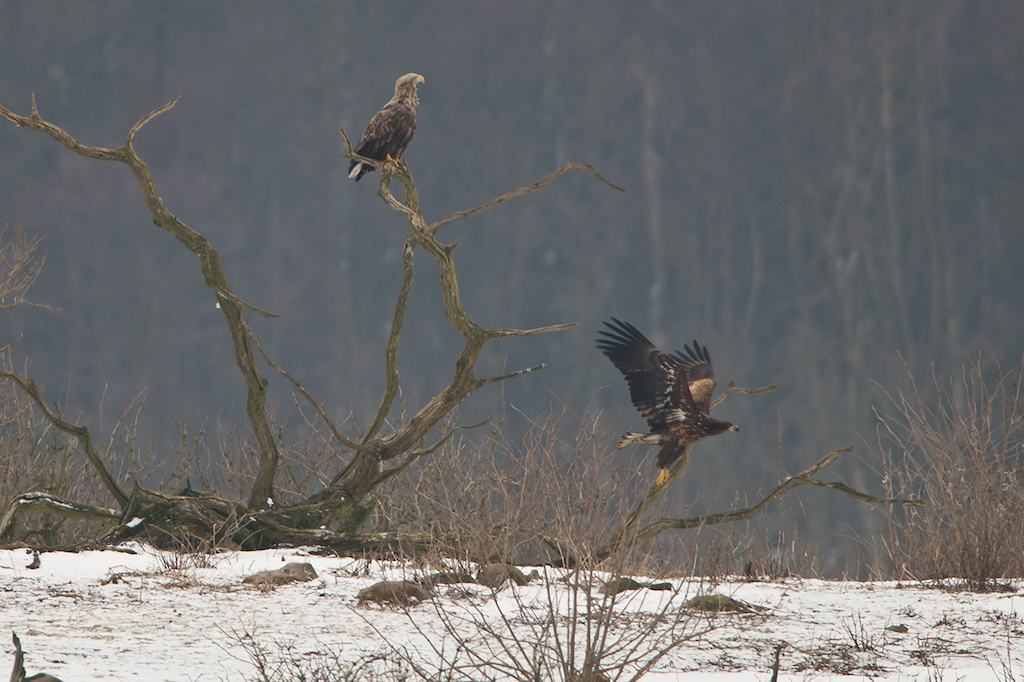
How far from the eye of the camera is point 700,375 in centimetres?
658

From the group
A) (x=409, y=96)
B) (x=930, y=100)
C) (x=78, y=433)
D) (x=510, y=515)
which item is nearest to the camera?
(x=510, y=515)

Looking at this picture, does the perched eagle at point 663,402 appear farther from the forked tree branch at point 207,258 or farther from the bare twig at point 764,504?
the forked tree branch at point 207,258

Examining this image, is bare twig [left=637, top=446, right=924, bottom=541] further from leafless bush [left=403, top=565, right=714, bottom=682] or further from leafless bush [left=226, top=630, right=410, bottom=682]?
leafless bush [left=226, top=630, right=410, bottom=682]

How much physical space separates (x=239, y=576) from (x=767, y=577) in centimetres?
310

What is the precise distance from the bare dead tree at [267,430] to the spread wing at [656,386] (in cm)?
70

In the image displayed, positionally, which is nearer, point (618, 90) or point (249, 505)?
point (249, 505)

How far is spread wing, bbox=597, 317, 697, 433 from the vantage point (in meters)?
6.00

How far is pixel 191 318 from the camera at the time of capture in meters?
52.5

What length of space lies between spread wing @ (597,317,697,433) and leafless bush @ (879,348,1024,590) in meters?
1.21

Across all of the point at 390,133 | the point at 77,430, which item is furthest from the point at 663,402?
the point at 77,430

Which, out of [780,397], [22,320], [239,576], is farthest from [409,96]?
[22,320]

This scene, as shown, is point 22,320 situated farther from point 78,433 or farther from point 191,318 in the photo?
point 78,433

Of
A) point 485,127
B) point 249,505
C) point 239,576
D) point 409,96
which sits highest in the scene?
point 485,127

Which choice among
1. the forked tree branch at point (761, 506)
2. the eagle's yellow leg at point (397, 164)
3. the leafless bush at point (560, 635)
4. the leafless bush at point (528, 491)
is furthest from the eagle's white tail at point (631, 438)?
the eagle's yellow leg at point (397, 164)
